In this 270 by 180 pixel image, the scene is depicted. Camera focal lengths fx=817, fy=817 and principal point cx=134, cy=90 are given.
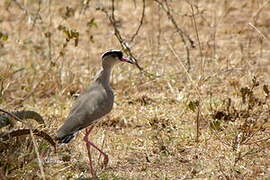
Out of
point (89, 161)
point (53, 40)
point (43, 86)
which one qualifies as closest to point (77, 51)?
point (53, 40)

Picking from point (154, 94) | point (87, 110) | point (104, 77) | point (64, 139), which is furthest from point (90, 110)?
point (154, 94)

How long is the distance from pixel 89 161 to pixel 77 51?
364cm

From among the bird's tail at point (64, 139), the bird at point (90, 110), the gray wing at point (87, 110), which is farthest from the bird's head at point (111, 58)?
the bird's tail at point (64, 139)

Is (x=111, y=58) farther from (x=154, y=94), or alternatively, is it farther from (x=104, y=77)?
(x=154, y=94)

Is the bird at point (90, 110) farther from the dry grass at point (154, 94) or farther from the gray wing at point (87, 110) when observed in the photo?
the dry grass at point (154, 94)

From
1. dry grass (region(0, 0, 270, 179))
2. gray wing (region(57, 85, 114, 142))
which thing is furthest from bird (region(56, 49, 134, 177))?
dry grass (region(0, 0, 270, 179))

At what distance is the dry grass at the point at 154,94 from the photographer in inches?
229

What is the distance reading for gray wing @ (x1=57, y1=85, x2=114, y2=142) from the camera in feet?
18.5

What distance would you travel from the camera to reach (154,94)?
7.95 m

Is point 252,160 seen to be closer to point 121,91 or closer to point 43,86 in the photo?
point 121,91

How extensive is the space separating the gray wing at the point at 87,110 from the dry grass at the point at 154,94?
199 mm

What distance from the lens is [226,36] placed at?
31.8 ft

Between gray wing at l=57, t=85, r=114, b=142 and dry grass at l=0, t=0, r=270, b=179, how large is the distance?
20 centimetres

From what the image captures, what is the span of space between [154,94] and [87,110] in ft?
7.18
